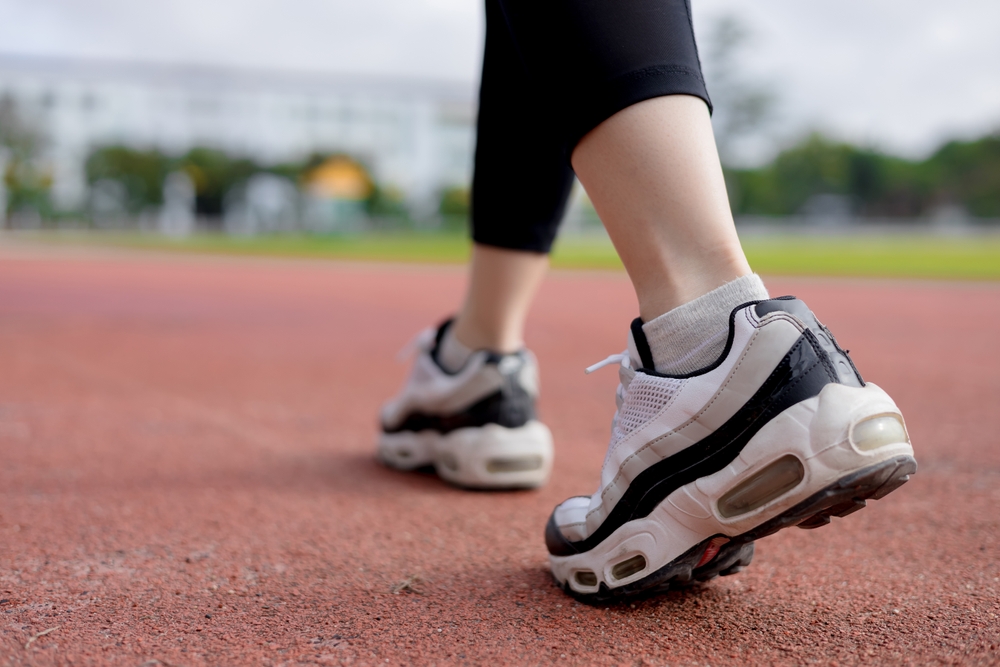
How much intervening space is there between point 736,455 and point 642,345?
18cm

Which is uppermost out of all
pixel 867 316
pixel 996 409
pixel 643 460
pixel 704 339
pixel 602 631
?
pixel 704 339

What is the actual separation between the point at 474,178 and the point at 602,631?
0.93m

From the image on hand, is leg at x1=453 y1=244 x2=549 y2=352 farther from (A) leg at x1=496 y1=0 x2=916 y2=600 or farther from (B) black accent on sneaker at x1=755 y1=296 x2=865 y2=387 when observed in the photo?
(B) black accent on sneaker at x1=755 y1=296 x2=865 y2=387

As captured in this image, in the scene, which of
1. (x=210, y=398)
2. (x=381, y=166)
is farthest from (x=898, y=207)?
(x=210, y=398)

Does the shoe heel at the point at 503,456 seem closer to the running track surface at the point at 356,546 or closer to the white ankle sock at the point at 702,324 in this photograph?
the running track surface at the point at 356,546

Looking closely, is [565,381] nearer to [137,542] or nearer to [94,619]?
[137,542]

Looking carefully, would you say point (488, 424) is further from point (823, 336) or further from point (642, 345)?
point (823, 336)

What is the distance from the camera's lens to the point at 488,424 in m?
1.62

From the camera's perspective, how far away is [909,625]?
37.3 inches

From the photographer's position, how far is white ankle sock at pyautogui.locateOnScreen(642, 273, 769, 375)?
3.03ft

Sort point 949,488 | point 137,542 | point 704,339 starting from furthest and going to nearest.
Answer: point 949,488 < point 137,542 < point 704,339

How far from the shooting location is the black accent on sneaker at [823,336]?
2.82 ft

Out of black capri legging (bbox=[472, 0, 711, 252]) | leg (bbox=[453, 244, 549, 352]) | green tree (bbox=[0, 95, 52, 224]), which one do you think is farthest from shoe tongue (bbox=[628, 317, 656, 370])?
green tree (bbox=[0, 95, 52, 224])

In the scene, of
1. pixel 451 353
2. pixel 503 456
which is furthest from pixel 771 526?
pixel 451 353
